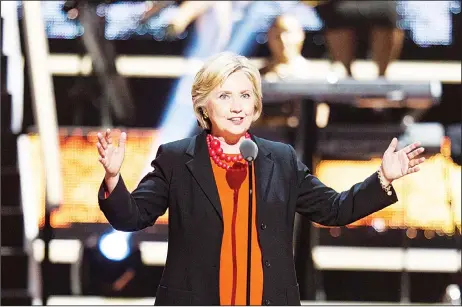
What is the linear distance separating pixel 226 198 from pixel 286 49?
341cm

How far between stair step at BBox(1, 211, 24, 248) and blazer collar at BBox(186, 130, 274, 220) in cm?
354

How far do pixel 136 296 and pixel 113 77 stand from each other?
4.28 ft

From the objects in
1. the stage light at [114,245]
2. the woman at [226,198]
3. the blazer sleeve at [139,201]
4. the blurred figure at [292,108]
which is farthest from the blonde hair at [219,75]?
the stage light at [114,245]

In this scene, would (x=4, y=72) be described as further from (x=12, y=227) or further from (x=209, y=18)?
(x=209, y=18)

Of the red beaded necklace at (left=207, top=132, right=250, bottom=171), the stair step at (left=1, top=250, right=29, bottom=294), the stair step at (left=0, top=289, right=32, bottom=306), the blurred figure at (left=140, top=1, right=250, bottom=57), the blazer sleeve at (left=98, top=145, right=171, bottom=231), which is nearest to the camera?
the blazer sleeve at (left=98, top=145, right=171, bottom=231)

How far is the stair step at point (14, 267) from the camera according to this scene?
5.64m

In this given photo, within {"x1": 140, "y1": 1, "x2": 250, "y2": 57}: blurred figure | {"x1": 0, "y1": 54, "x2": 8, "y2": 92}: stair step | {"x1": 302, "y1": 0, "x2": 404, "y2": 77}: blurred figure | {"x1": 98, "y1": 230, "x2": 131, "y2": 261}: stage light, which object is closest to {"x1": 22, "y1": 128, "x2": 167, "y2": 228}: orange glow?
{"x1": 98, "y1": 230, "x2": 131, "y2": 261}: stage light

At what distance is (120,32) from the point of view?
5578 mm

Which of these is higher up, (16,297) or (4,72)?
(4,72)

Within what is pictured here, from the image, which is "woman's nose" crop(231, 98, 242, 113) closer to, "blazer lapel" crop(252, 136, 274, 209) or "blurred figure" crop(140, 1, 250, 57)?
"blazer lapel" crop(252, 136, 274, 209)

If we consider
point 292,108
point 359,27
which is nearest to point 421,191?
point 292,108

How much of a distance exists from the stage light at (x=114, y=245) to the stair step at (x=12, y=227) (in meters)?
0.53

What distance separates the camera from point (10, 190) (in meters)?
5.66

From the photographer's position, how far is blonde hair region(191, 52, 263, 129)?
7.32 ft
